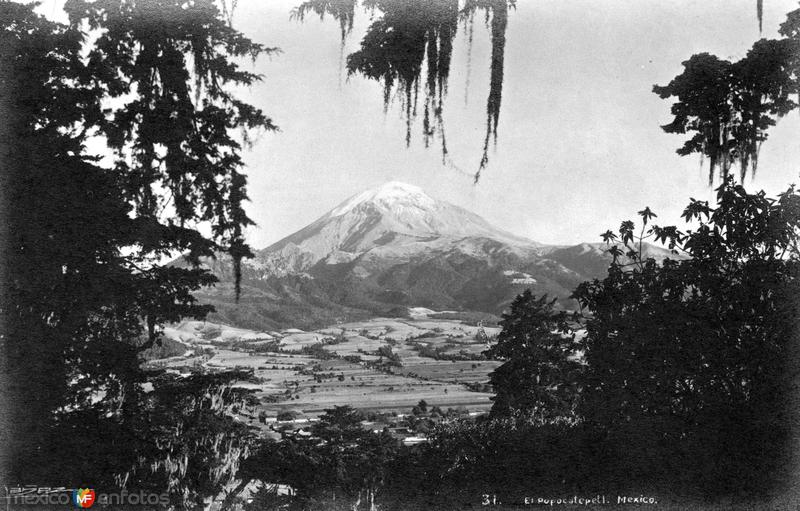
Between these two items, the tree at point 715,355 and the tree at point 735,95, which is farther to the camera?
the tree at point 735,95

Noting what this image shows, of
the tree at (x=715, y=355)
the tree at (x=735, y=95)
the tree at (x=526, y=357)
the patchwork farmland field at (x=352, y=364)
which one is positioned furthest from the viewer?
the patchwork farmland field at (x=352, y=364)

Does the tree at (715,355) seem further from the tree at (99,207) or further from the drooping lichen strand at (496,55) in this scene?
the tree at (99,207)

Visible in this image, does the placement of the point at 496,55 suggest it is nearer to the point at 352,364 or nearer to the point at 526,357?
the point at 526,357

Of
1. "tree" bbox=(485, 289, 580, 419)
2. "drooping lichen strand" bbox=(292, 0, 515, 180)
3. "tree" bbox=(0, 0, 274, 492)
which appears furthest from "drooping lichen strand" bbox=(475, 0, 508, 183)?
"tree" bbox=(485, 289, 580, 419)

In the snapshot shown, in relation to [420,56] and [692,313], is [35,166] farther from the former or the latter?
[692,313]

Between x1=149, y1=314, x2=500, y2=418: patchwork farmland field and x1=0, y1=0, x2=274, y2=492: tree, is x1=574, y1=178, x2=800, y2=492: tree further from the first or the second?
x1=149, y1=314, x2=500, y2=418: patchwork farmland field

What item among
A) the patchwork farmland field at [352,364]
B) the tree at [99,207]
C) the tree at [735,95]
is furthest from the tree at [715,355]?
the patchwork farmland field at [352,364]

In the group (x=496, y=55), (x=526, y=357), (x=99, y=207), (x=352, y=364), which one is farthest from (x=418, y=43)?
(x=352, y=364)
